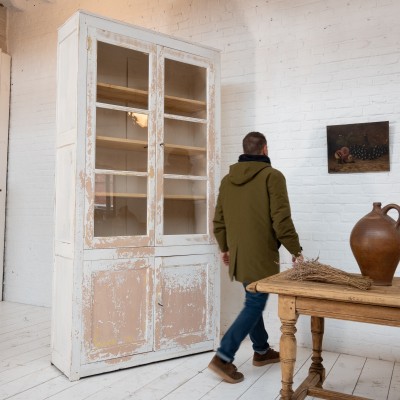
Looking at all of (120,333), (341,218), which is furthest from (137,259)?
(341,218)

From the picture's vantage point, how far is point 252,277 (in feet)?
9.94

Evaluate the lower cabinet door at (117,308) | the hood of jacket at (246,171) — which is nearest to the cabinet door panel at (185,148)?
the lower cabinet door at (117,308)

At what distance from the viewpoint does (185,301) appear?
3537mm

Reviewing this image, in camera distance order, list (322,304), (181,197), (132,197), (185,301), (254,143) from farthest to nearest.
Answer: (181,197)
(185,301)
(132,197)
(254,143)
(322,304)

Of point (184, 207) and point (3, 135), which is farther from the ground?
point (3, 135)

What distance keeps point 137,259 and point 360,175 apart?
187 cm

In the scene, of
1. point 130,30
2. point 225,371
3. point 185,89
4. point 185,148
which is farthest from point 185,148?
point 225,371

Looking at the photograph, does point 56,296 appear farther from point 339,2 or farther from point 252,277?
point 339,2

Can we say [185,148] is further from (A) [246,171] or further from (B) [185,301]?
(B) [185,301]

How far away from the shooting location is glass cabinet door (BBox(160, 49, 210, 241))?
3555 millimetres

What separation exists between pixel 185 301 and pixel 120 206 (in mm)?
913

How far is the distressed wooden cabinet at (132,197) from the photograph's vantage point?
3102 millimetres

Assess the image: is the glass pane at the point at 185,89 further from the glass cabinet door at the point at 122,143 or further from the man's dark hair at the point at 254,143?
the man's dark hair at the point at 254,143

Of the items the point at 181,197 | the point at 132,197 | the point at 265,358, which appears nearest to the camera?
the point at 265,358
